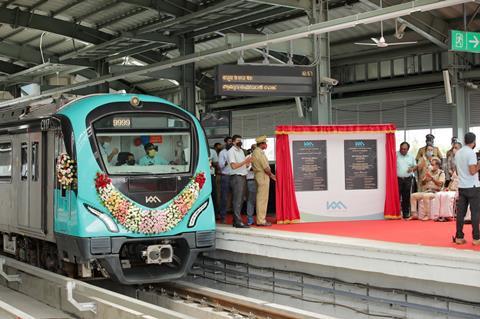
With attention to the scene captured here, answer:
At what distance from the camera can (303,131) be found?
13188mm

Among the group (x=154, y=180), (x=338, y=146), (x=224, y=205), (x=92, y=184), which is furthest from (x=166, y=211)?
(x=338, y=146)

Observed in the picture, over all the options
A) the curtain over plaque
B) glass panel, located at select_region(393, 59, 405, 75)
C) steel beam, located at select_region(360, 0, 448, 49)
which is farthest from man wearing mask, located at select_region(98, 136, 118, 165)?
glass panel, located at select_region(393, 59, 405, 75)

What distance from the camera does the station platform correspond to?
316 inches

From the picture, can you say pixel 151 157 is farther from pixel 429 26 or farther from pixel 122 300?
pixel 429 26

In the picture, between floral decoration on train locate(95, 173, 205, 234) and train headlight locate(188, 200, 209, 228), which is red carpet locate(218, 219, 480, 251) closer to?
train headlight locate(188, 200, 209, 228)

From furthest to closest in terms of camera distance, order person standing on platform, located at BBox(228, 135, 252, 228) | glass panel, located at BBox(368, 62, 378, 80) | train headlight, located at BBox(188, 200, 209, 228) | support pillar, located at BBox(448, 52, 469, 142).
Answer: glass panel, located at BBox(368, 62, 378, 80), support pillar, located at BBox(448, 52, 469, 142), person standing on platform, located at BBox(228, 135, 252, 228), train headlight, located at BBox(188, 200, 209, 228)

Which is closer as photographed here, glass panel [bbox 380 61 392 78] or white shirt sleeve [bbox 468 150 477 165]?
white shirt sleeve [bbox 468 150 477 165]

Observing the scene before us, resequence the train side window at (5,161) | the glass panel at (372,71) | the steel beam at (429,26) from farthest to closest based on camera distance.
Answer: the glass panel at (372,71) < the steel beam at (429,26) < the train side window at (5,161)

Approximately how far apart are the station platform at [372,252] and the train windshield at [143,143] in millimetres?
1742

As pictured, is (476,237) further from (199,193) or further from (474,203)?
(199,193)

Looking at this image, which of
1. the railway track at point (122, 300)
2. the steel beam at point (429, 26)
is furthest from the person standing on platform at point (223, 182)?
the steel beam at point (429, 26)

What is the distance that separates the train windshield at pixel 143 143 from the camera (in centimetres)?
1002

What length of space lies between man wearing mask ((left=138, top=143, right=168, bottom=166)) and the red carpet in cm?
256

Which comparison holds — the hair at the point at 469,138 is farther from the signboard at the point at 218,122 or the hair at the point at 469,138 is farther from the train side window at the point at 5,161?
the signboard at the point at 218,122
